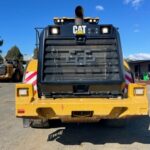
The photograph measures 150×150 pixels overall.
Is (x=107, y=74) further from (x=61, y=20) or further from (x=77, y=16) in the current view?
(x=61, y=20)

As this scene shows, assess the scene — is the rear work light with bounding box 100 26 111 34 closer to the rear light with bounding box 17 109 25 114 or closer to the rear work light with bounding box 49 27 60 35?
the rear work light with bounding box 49 27 60 35

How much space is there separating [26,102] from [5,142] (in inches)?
44.7

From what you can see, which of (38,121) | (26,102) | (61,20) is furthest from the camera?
(61,20)

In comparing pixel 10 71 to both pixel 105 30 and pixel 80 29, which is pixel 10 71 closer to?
pixel 80 29

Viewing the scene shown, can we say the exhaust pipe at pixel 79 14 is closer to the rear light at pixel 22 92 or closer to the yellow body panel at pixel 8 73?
the rear light at pixel 22 92

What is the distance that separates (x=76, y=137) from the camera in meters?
8.44

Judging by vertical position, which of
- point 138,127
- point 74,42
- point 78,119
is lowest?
point 138,127

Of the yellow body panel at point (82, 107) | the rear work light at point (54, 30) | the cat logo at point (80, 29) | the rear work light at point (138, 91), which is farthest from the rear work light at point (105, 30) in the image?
the yellow body panel at point (82, 107)

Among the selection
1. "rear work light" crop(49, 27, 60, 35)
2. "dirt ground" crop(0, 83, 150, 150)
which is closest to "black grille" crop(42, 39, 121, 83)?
"rear work light" crop(49, 27, 60, 35)

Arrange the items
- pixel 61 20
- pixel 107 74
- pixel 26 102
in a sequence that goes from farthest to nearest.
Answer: pixel 61 20, pixel 107 74, pixel 26 102

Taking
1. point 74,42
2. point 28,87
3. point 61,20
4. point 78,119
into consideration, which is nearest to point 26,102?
point 28,87

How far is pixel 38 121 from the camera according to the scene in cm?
929

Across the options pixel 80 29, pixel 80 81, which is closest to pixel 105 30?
pixel 80 29

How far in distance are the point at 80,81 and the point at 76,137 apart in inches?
56.8
